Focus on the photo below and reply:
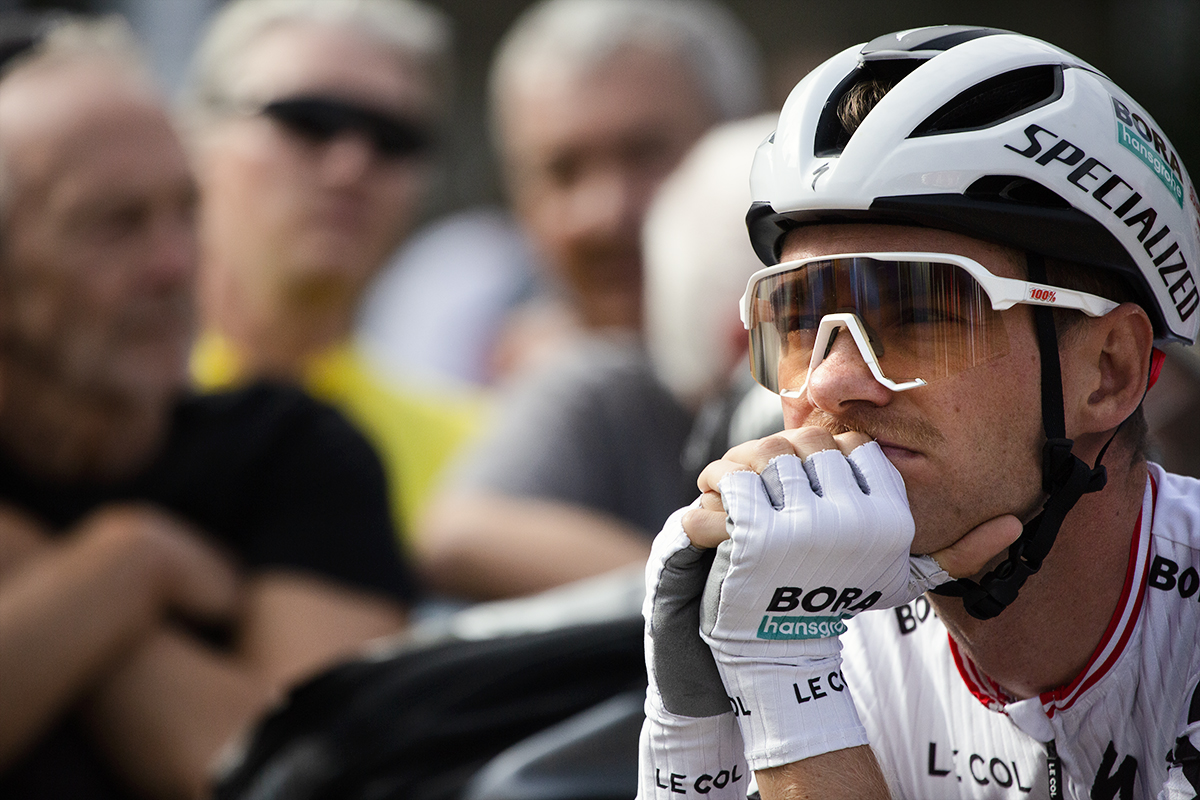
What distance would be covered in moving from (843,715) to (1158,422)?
1.66 metres

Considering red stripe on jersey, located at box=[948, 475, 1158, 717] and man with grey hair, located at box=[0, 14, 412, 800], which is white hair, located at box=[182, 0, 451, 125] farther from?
red stripe on jersey, located at box=[948, 475, 1158, 717]

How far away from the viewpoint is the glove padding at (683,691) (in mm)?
2164

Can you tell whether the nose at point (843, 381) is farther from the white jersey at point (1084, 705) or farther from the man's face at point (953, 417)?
the white jersey at point (1084, 705)

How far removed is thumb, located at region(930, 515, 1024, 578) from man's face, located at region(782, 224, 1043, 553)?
0.02m

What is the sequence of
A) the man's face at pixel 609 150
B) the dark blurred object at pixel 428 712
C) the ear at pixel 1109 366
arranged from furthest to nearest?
the man's face at pixel 609 150, the dark blurred object at pixel 428 712, the ear at pixel 1109 366

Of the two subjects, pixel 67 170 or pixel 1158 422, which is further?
pixel 67 170

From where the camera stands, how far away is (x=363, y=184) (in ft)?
18.3

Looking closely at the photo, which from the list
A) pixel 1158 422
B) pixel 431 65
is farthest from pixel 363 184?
pixel 1158 422

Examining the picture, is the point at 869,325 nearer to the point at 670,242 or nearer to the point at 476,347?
the point at 670,242

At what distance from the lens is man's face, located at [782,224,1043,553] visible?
2207mm

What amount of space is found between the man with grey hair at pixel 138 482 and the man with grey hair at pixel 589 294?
0.51 meters

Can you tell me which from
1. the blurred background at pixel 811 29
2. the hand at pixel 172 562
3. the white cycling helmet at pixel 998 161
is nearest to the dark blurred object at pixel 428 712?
the hand at pixel 172 562

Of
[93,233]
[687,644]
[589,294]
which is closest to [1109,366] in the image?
[687,644]

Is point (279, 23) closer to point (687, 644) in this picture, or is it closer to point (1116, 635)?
point (687, 644)
